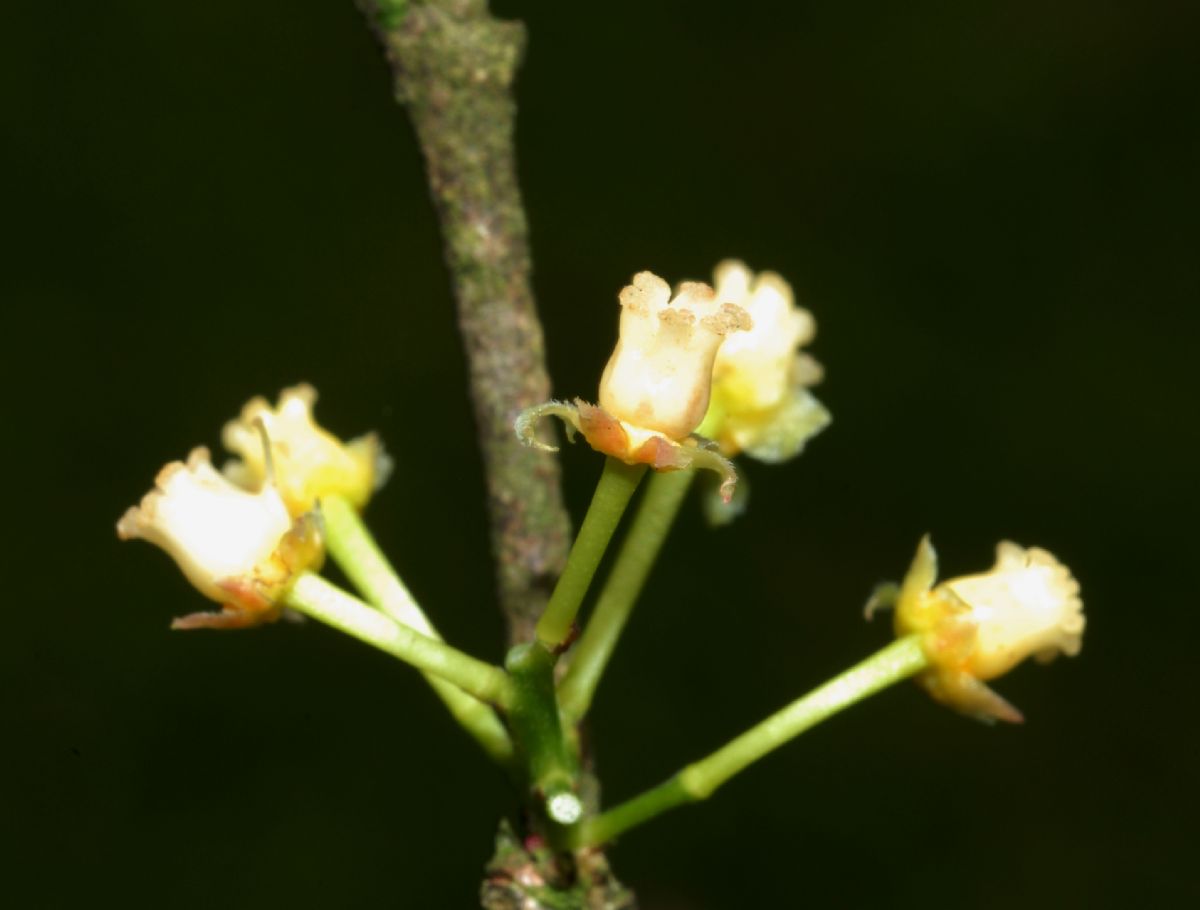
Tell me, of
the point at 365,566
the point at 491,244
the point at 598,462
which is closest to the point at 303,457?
the point at 365,566

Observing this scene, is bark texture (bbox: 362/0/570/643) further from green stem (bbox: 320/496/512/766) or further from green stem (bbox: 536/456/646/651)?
green stem (bbox: 536/456/646/651)

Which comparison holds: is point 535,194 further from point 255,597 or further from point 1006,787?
point 255,597

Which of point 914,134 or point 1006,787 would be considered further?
point 914,134

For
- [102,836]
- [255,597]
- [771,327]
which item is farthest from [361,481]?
[102,836]

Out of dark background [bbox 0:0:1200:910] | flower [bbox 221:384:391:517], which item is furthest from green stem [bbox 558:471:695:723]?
dark background [bbox 0:0:1200:910]

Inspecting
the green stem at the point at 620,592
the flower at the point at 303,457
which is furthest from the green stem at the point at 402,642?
the flower at the point at 303,457
